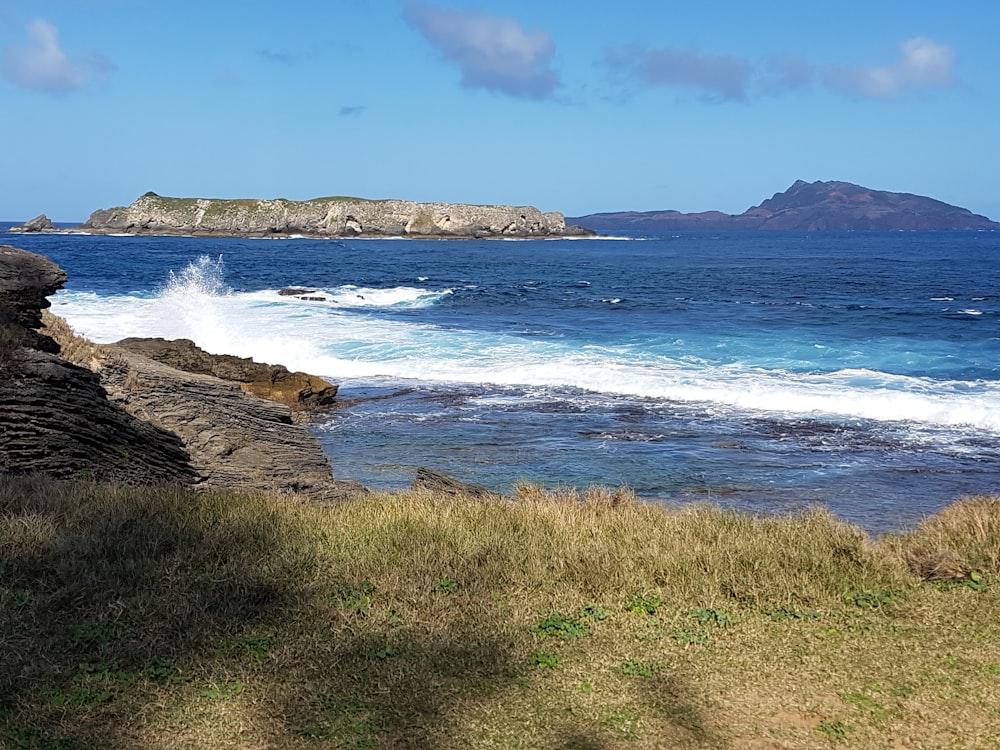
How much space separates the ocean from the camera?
1443 cm

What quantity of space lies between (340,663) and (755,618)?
9.02ft

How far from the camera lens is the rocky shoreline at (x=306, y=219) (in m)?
159

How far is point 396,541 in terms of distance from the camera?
22.8 ft

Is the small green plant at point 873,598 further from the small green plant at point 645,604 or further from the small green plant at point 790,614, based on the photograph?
the small green plant at point 645,604

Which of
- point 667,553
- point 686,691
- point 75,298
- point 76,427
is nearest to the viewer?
point 686,691

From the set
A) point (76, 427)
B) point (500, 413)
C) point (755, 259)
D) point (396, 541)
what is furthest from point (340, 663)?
point (755, 259)

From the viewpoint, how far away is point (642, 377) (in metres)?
23.7

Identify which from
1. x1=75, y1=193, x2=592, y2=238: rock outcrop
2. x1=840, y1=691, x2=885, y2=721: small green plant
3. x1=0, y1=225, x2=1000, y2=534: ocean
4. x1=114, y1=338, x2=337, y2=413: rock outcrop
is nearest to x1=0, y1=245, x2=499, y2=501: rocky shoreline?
x1=0, y1=225, x2=1000, y2=534: ocean

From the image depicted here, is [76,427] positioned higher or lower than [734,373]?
higher

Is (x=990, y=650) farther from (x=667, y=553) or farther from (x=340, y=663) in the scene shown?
(x=340, y=663)

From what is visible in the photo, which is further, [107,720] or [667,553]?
[667,553]

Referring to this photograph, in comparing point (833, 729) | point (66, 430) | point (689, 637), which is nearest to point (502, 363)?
point (66, 430)

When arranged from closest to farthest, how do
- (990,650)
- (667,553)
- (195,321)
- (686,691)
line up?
(686,691)
(990,650)
(667,553)
(195,321)

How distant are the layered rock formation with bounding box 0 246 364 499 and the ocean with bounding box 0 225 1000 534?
2.48 meters
